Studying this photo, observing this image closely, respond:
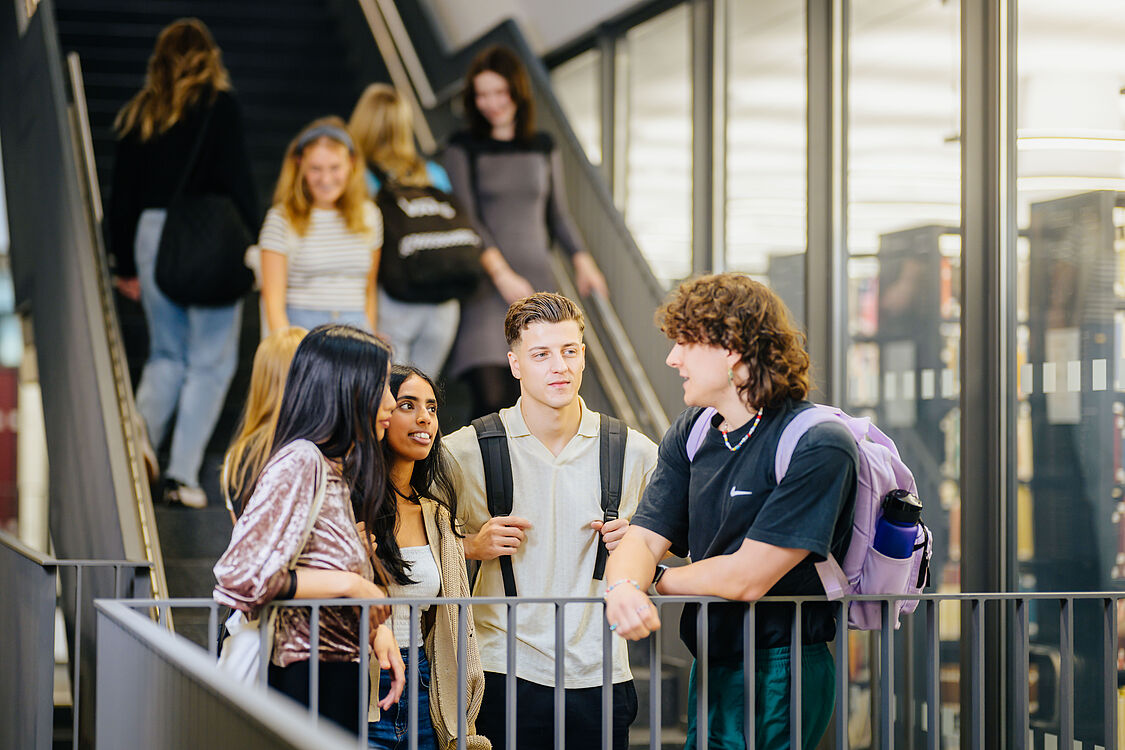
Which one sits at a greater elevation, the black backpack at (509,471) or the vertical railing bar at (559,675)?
the black backpack at (509,471)

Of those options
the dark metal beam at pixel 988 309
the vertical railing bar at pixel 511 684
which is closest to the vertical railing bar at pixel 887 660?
the vertical railing bar at pixel 511 684

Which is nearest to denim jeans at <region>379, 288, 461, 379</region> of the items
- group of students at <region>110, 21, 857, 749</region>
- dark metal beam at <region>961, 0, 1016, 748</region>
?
group of students at <region>110, 21, 857, 749</region>

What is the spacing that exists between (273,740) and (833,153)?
5591 mm

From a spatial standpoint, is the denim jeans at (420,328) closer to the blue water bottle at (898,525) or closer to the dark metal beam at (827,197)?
the dark metal beam at (827,197)

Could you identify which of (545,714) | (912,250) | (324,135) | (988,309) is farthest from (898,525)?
(324,135)

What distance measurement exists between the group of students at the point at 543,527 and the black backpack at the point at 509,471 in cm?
1

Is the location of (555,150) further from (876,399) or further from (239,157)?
(876,399)

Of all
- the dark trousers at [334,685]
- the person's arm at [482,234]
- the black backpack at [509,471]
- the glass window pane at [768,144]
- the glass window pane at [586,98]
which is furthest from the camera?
the glass window pane at [586,98]

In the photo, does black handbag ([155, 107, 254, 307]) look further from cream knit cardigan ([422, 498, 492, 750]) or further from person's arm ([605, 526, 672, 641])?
person's arm ([605, 526, 672, 641])

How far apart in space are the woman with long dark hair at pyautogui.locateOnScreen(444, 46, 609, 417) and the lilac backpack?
11.3ft

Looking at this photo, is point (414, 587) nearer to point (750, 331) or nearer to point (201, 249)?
point (750, 331)

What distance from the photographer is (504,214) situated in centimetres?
661

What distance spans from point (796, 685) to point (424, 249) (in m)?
3.67

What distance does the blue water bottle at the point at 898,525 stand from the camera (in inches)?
116
